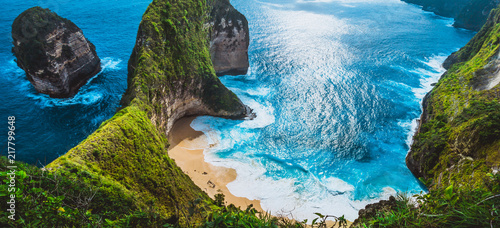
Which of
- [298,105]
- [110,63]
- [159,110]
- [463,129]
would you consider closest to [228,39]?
[298,105]

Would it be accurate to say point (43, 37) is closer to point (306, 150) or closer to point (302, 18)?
point (306, 150)

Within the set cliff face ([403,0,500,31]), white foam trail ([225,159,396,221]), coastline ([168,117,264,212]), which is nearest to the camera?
white foam trail ([225,159,396,221])

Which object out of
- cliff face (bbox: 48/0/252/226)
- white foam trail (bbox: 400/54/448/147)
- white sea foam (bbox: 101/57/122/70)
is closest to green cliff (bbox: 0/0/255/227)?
cliff face (bbox: 48/0/252/226)

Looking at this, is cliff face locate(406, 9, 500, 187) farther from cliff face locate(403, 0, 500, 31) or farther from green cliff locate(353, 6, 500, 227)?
cliff face locate(403, 0, 500, 31)

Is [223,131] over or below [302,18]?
below

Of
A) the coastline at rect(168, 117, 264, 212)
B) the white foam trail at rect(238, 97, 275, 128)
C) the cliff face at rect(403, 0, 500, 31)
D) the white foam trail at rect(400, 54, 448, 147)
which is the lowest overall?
the coastline at rect(168, 117, 264, 212)

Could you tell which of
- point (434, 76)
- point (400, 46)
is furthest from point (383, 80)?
point (400, 46)
